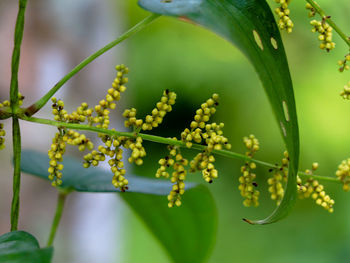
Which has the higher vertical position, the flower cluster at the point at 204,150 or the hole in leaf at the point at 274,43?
the hole in leaf at the point at 274,43

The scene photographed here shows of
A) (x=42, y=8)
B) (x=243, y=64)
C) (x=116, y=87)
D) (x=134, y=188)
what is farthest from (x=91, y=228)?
(x=243, y=64)

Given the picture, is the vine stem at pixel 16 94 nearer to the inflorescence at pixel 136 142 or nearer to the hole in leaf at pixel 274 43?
the inflorescence at pixel 136 142

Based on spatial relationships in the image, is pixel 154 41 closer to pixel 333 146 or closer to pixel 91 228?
pixel 333 146

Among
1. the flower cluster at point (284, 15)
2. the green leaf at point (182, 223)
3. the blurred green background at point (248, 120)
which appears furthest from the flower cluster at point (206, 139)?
the blurred green background at point (248, 120)

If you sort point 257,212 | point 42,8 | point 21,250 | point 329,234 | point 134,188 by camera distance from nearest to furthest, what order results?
point 21,250, point 134,188, point 42,8, point 329,234, point 257,212

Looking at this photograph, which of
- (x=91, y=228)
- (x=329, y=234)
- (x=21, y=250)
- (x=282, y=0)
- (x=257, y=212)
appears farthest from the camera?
(x=257, y=212)

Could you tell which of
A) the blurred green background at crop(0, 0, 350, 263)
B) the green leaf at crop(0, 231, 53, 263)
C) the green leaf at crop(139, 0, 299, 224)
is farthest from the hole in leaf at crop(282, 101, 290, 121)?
the blurred green background at crop(0, 0, 350, 263)

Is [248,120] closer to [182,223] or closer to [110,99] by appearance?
[182,223]
